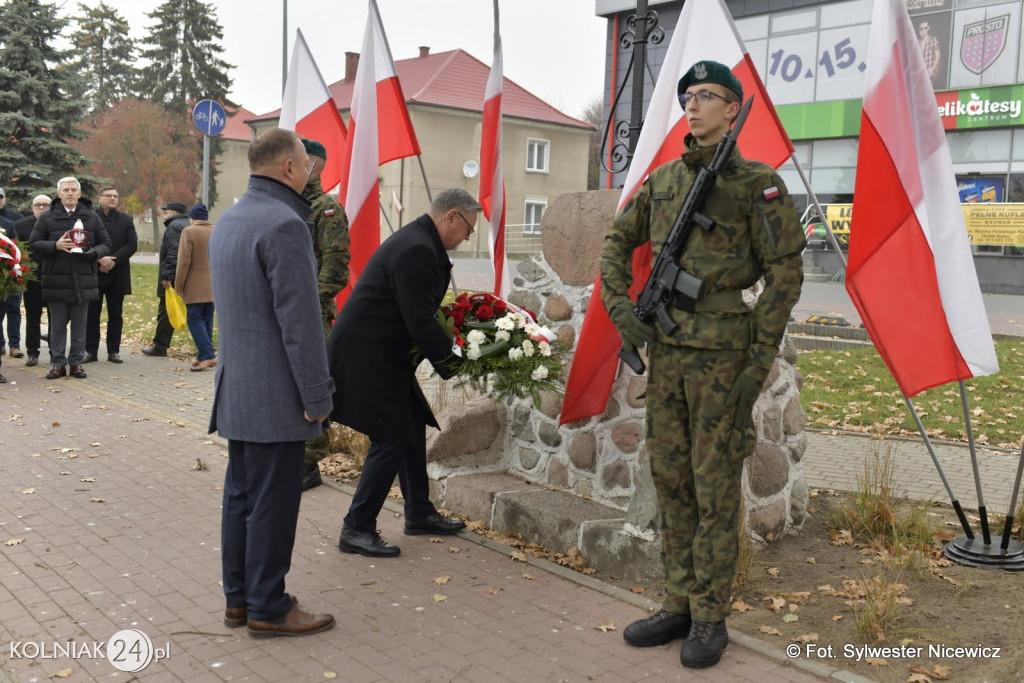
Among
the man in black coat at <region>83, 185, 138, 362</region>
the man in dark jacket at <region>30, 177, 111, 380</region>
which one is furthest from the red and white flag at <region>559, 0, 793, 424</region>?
the man in black coat at <region>83, 185, 138, 362</region>

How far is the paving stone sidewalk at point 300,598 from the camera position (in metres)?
4.12

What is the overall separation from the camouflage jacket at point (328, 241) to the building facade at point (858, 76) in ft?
69.8

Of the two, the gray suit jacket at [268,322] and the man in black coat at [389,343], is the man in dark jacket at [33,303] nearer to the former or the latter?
the man in black coat at [389,343]

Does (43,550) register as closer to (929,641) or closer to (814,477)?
(929,641)

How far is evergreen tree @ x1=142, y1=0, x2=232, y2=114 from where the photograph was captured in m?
56.3

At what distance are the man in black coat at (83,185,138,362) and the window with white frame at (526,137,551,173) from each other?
1424 inches

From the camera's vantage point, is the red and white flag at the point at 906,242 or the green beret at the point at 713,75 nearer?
the green beret at the point at 713,75

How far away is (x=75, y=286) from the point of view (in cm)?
1123

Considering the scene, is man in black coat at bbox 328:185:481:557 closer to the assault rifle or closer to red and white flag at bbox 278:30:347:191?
the assault rifle

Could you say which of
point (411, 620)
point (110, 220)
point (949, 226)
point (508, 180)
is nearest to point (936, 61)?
point (508, 180)

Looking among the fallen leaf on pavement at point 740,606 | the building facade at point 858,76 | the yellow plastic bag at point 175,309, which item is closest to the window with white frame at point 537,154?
the building facade at point 858,76

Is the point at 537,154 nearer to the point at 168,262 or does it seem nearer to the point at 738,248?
the point at 168,262

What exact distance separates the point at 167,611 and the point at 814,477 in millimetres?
4762

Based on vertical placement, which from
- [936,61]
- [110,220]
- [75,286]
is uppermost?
[936,61]
